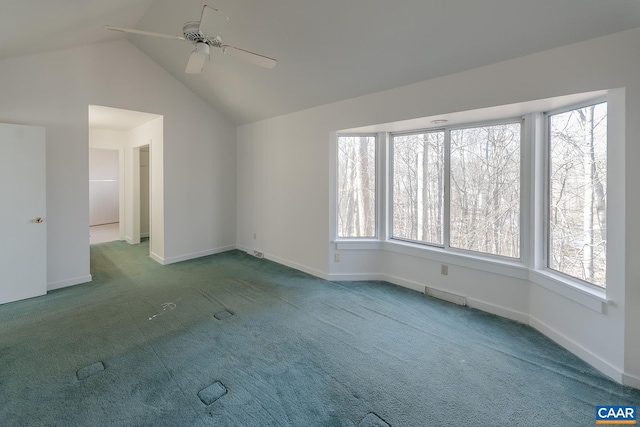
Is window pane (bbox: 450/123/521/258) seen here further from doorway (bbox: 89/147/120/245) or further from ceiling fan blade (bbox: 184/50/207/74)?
doorway (bbox: 89/147/120/245)

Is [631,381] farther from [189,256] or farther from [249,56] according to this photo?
[189,256]

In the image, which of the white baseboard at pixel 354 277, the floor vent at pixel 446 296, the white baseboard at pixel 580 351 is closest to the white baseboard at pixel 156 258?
the white baseboard at pixel 354 277

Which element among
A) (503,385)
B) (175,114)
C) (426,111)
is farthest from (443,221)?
(175,114)

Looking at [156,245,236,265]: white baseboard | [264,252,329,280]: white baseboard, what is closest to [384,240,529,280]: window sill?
[264,252,329,280]: white baseboard

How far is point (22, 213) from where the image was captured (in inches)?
130

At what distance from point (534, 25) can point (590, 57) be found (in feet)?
1.55

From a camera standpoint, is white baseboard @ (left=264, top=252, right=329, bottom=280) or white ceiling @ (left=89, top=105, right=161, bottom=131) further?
white ceiling @ (left=89, top=105, right=161, bottom=131)

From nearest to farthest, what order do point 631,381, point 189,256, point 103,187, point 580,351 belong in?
point 631,381, point 580,351, point 189,256, point 103,187

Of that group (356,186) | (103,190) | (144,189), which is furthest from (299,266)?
(103,190)

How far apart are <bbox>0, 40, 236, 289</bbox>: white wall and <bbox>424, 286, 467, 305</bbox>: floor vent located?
395cm

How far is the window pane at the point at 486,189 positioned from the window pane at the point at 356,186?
1.08 m

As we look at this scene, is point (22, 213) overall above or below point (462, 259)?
above

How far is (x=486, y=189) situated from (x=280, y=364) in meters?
2.85

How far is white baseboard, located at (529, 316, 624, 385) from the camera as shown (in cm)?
207
